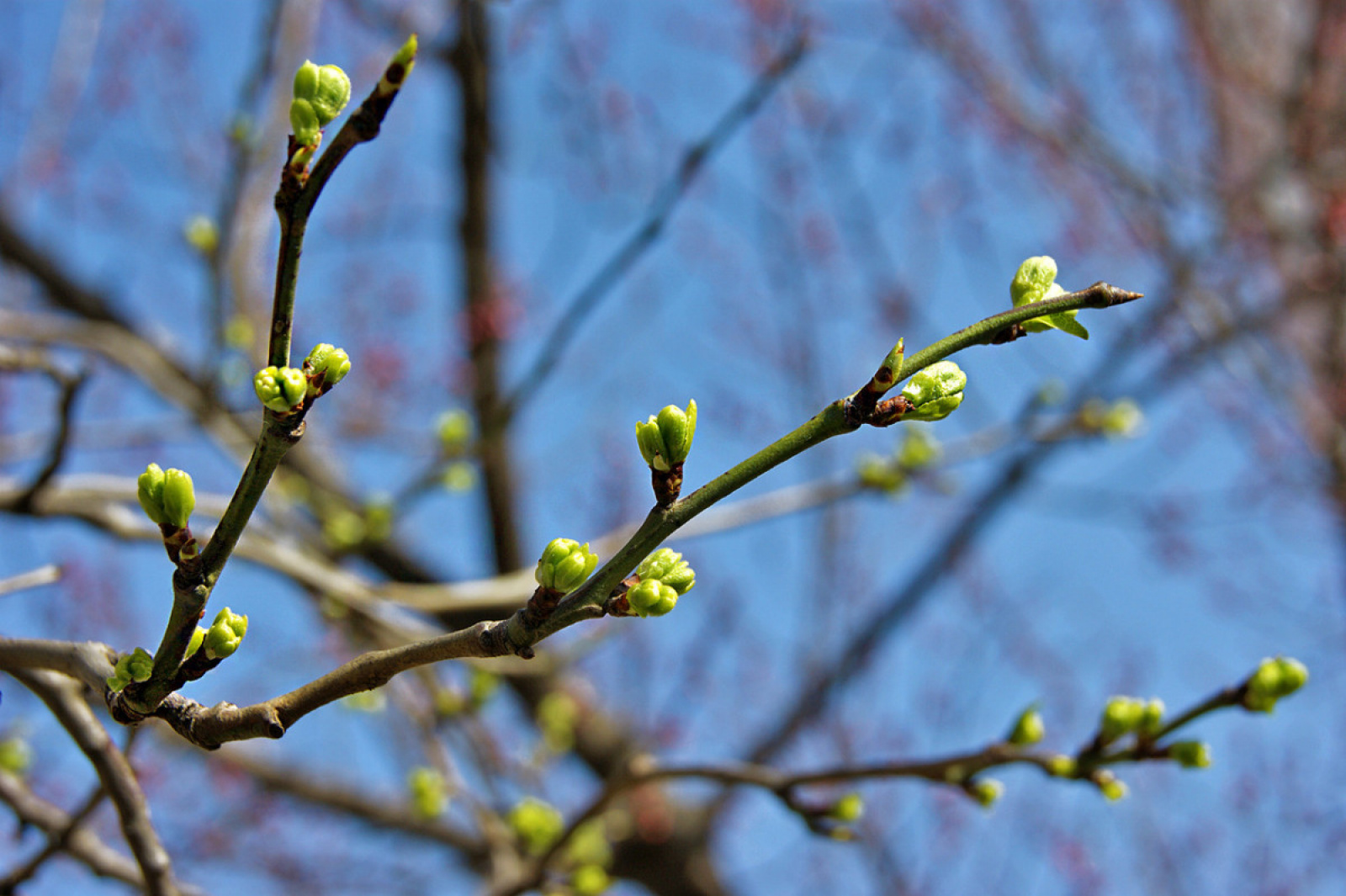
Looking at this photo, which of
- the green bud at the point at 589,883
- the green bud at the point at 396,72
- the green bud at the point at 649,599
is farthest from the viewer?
the green bud at the point at 589,883

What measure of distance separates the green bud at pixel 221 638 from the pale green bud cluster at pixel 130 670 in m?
0.06

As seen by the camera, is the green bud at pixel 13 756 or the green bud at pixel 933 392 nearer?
the green bud at pixel 933 392

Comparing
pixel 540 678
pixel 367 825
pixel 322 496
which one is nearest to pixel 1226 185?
pixel 540 678

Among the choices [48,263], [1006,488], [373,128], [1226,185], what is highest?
[1226,185]

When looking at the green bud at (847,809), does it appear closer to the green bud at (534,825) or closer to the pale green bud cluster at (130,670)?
the green bud at (534,825)

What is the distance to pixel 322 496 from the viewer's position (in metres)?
4.58

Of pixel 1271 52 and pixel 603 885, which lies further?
pixel 1271 52

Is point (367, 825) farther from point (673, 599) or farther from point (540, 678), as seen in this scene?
point (673, 599)

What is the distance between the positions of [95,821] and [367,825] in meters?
1.93

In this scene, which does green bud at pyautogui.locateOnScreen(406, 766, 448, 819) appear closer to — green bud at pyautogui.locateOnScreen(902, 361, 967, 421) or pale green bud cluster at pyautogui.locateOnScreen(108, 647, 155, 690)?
pale green bud cluster at pyautogui.locateOnScreen(108, 647, 155, 690)

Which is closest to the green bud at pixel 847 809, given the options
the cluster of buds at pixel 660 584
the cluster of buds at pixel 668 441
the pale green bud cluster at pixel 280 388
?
the cluster of buds at pixel 660 584

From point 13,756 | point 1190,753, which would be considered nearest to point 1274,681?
point 1190,753

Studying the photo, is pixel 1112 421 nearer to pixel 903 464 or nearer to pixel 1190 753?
pixel 903 464

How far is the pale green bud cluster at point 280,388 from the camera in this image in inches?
33.3
